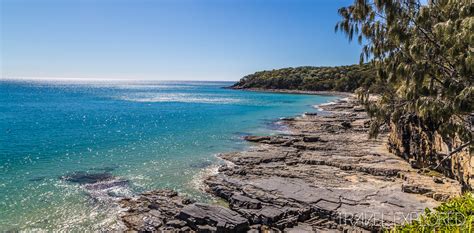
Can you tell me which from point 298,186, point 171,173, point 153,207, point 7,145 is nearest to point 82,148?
point 7,145

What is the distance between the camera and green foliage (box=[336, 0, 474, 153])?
11.4 meters

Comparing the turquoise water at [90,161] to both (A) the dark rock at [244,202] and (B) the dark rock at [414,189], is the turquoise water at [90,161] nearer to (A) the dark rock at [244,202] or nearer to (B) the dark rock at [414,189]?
(A) the dark rock at [244,202]

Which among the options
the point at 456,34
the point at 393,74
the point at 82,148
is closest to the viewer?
the point at 456,34

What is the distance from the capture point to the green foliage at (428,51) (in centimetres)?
1138

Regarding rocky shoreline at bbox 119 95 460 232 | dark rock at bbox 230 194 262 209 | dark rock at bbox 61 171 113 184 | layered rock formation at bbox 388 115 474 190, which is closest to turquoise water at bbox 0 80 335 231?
dark rock at bbox 61 171 113 184

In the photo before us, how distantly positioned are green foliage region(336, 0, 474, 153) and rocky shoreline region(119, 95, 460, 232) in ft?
14.1

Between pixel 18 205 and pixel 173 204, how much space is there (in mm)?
8943

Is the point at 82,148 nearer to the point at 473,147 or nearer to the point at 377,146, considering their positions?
the point at 377,146

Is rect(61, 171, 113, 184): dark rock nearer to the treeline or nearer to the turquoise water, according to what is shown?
the turquoise water

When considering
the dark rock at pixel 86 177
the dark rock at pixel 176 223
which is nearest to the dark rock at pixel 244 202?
the dark rock at pixel 176 223

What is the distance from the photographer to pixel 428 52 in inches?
553

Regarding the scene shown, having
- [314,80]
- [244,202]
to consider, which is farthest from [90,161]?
[314,80]

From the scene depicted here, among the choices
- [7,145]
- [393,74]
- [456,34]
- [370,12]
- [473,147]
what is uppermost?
[370,12]

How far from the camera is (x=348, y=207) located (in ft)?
55.1
